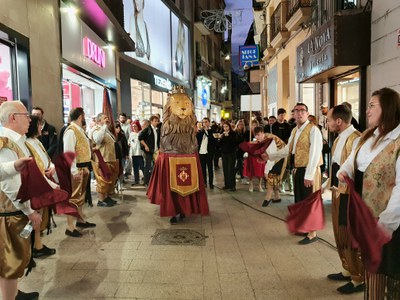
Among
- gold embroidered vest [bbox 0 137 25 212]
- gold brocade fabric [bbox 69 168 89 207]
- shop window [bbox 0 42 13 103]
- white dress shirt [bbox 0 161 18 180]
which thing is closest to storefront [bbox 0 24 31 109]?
shop window [bbox 0 42 13 103]

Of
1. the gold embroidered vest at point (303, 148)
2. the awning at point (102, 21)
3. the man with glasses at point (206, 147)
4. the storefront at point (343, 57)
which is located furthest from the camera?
the man with glasses at point (206, 147)

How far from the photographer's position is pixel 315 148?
505 centimetres

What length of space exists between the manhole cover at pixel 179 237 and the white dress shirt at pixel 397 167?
2798mm

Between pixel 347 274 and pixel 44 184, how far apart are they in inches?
126

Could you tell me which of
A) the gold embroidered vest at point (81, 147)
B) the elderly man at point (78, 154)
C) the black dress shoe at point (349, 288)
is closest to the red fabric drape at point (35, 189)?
the elderly man at point (78, 154)

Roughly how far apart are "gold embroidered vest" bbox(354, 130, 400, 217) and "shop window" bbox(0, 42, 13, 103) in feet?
19.2

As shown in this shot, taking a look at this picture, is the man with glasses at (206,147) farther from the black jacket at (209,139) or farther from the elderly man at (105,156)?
the elderly man at (105,156)

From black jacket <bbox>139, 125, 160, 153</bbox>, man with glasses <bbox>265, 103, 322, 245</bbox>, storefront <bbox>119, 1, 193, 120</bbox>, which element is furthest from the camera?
storefront <bbox>119, 1, 193, 120</bbox>

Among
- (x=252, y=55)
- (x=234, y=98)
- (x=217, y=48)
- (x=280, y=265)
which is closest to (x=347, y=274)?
(x=280, y=265)

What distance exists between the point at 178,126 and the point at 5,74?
3184mm

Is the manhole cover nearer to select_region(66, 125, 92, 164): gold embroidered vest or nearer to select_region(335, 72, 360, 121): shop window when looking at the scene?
select_region(66, 125, 92, 164): gold embroidered vest

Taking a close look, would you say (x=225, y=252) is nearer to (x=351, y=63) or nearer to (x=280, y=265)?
(x=280, y=265)

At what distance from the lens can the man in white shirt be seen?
363 centimetres

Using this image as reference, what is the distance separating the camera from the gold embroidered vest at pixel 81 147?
5578 mm
